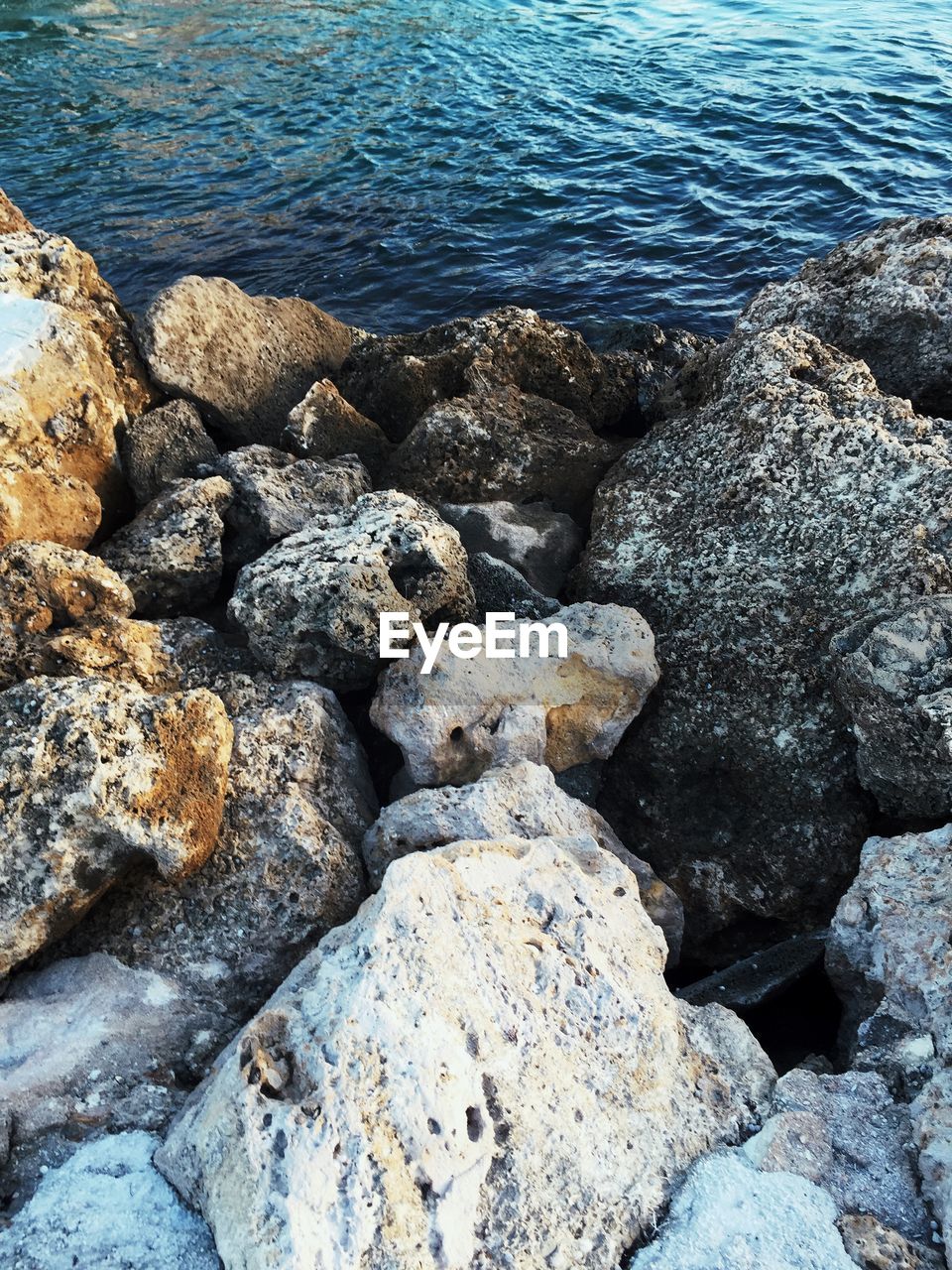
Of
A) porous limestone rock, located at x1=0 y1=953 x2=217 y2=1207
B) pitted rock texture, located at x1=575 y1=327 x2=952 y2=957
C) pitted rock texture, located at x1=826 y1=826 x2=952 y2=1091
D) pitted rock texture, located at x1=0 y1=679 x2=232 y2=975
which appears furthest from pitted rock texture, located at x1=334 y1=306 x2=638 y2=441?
porous limestone rock, located at x1=0 y1=953 x2=217 y2=1207

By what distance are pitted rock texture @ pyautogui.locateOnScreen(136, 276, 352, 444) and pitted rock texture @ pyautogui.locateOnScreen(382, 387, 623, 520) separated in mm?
1185

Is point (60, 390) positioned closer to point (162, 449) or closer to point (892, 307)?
point (162, 449)

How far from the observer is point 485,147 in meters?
14.5

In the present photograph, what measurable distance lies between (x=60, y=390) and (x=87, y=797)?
9.83ft

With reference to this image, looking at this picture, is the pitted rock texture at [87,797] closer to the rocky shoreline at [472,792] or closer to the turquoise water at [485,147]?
the rocky shoreline at [472,792]

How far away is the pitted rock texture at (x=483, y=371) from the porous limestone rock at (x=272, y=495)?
1387mm

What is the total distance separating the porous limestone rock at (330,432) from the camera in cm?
600

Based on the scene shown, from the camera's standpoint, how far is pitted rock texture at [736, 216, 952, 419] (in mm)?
5848

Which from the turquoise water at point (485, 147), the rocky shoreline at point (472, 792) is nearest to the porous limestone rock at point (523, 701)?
the rocky shoreline at point (472, 792)

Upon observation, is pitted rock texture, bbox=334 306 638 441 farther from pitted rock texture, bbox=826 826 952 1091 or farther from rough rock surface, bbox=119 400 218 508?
pitted rock texture, bbox=826 826 952 1091

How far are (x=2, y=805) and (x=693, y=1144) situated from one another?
8.37 feet

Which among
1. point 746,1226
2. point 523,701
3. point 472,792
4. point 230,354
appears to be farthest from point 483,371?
point 746,1226

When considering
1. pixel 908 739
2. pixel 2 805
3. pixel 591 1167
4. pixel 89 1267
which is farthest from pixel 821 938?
pixel 2 805

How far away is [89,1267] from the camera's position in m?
2.46
